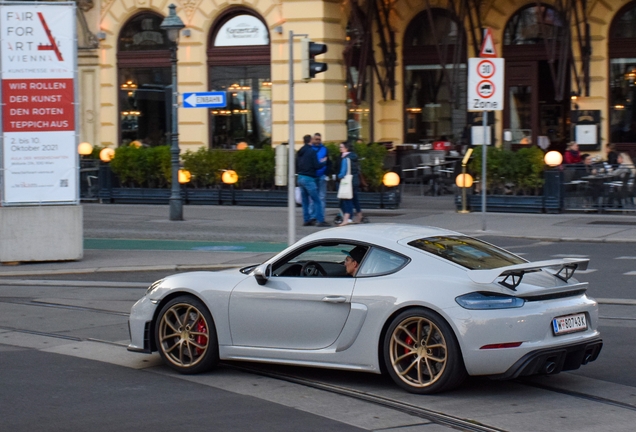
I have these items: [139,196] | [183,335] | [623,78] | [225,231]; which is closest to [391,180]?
[225,231]

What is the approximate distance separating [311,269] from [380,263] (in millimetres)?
631

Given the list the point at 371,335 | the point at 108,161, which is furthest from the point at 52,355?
→ the point at 108,161

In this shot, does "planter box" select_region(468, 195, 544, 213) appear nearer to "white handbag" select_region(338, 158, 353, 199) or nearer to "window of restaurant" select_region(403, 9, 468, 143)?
"white handbag" select_region(338, 158, 353, 199)

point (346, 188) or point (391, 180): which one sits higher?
point (391, 180)

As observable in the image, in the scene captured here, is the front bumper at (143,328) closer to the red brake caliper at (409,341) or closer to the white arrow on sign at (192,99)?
the red brake caliper at (409,341)

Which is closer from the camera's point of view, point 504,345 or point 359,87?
point 504,345

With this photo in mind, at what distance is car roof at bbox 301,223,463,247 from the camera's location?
7945mm

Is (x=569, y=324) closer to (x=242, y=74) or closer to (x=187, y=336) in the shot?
(x=187, y=336)

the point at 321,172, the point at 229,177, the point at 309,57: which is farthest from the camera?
the point at 229,177

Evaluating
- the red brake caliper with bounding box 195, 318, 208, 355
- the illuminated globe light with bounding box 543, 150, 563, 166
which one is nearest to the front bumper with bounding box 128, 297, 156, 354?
the red brake caliper with bounding box 195, 318, 208, 355

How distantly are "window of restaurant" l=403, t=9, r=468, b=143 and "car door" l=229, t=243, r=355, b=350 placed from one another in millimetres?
22176

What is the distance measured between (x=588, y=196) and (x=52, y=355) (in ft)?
52.9

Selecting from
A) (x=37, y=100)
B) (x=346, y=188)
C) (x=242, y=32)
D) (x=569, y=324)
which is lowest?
(x=569, y=324)

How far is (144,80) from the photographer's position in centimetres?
3156
